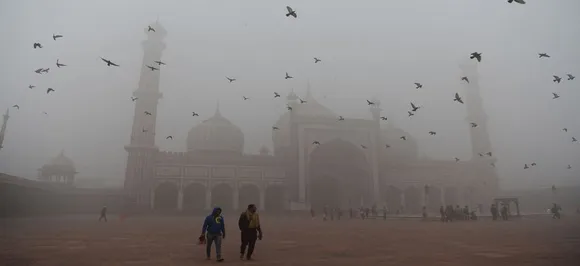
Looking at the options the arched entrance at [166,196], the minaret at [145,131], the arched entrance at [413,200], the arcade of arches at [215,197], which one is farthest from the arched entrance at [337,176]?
the minaret at [145,131]

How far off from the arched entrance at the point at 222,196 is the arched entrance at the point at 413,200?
15567 mm

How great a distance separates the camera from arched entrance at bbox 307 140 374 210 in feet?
109

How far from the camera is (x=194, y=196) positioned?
101 ft

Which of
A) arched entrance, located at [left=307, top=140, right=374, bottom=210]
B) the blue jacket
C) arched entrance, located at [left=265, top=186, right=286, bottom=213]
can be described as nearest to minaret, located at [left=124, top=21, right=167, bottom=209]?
arched entrance, located at [left=265, top=186, right=286, bottom=213]

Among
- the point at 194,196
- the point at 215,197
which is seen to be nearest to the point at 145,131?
the point at 194,196

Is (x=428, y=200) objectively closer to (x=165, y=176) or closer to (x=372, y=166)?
(x=372, y=166)

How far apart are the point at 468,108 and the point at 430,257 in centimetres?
3767

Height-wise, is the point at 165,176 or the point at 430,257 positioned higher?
the point at 165,176

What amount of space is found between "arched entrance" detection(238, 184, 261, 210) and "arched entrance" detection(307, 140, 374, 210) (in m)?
4.89

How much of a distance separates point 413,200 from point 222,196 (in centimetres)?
1730

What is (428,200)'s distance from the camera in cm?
3506

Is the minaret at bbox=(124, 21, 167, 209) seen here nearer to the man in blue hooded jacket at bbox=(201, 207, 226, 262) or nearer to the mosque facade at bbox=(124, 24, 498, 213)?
the mosque facade at bbox=(124, 24, 498, 213)

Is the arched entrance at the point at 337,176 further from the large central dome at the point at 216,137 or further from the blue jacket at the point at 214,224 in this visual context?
the blue jacket at the point at 214,224

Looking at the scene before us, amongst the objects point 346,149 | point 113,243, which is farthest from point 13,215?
point 346,149
